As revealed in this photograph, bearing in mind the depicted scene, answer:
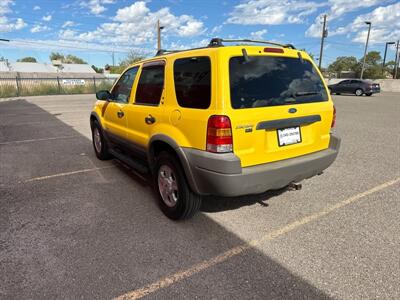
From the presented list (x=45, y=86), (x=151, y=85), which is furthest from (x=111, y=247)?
(x=45, y=86)

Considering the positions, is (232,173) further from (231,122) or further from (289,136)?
(289,136)

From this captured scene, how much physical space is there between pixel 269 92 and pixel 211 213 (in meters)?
1.55

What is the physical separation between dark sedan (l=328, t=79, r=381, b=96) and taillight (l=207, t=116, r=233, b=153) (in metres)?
28.5

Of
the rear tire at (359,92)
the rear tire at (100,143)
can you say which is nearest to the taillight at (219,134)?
the rear tire at (100,143)

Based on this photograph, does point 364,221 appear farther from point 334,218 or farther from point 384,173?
point 384,173

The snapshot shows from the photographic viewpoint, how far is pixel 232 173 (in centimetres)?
277

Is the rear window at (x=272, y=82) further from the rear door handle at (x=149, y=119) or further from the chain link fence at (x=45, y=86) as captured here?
the chain link fence at (x=45, y=86)

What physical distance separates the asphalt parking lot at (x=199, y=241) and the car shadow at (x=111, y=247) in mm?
11

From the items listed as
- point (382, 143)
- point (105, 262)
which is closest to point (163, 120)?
point (105, 262)

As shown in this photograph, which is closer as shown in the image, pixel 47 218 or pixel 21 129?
pixel 47 218

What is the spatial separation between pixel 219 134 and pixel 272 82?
84 centimetres

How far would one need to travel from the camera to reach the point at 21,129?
9633mm

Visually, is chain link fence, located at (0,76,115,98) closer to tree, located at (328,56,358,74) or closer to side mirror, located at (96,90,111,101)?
side mirror, located at (96,90,111,101)

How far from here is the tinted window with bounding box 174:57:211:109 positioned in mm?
2881
